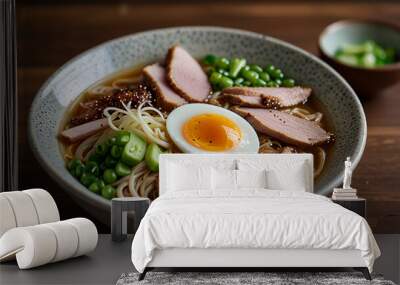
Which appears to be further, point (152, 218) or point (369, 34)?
point (369, 34)

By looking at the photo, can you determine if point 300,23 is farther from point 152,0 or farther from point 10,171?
point 10,171

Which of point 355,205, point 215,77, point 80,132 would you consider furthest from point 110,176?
point 355,205

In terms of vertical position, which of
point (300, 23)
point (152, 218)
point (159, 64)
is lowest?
point (152, 218)

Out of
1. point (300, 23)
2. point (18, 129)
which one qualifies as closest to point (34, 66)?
point (18, 129)

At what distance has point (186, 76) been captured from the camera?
Result: 640 cm

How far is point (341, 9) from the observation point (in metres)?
6.54

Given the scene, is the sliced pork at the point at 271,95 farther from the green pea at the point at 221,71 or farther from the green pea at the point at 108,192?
the green pea at the point at 108,192

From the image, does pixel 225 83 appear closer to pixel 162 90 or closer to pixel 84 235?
pixel 162 90

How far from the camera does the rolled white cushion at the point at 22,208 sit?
5.24 metres

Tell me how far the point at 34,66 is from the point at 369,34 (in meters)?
2.92

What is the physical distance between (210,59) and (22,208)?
2.17m

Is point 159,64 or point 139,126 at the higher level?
point 159,64

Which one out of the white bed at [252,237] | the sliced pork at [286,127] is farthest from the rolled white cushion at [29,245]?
the sliced pork at [286,127]

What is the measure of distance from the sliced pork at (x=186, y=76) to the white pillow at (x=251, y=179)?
869 millimetres
